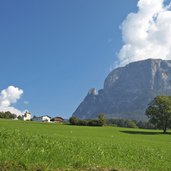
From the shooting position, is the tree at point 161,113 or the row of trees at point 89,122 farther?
the row of trees at point 89,122

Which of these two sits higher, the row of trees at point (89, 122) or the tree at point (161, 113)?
the tree at point (161, 113)

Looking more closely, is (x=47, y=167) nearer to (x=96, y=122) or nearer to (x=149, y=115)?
(x=149, y=115)

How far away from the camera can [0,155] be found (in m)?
17.3

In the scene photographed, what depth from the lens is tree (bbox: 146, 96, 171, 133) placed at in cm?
12538

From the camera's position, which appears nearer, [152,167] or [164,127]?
[152,167]

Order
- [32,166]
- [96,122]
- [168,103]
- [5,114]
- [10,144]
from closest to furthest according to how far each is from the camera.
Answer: [32,166], [10,144], [168,103], [96,122], [5,114]

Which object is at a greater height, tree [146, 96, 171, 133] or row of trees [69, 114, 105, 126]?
tree [146, 96, 171, 133]

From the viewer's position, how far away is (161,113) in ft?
414

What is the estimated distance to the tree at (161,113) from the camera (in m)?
125

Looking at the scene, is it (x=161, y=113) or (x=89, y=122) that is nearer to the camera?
(x=161, y=113)

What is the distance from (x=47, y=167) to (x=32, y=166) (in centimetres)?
61

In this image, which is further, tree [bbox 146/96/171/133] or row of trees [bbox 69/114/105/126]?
row of trees [bbox 69/114/105/126]

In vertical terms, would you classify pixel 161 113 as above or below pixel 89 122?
above

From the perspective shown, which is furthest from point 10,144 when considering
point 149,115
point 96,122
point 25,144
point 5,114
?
point 5,114
